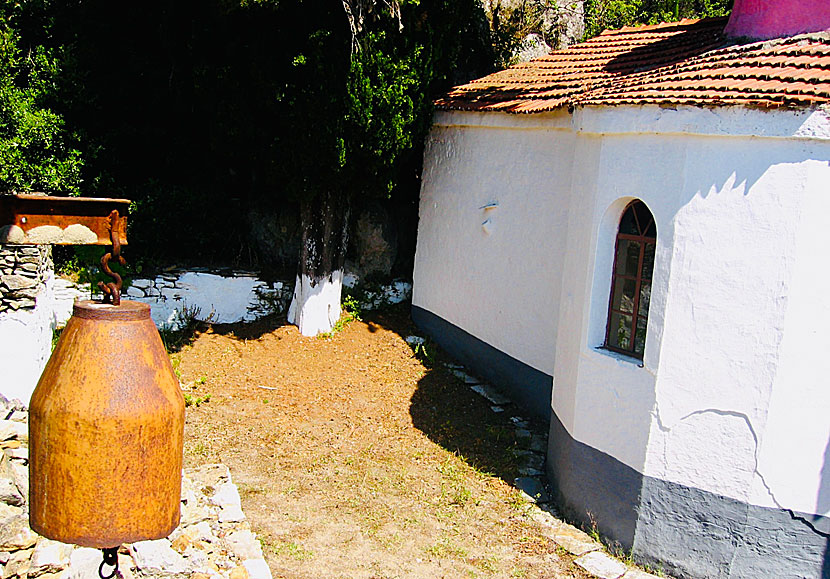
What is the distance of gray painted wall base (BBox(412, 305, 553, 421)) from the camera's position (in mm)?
9422

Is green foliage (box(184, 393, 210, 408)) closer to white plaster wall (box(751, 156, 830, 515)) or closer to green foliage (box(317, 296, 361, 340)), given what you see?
green foliage (box(317, 296, 361, 340))

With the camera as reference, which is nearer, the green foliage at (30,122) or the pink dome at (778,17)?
the pink dome at (778,17)

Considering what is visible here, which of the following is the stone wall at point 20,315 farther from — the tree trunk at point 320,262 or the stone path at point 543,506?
the stone path at point 543,506

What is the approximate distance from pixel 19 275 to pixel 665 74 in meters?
6.95

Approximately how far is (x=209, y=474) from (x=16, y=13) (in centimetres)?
819

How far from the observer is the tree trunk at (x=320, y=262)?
434 inches

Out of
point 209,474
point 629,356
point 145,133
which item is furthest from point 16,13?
point 629,356

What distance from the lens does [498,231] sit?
10.2 m

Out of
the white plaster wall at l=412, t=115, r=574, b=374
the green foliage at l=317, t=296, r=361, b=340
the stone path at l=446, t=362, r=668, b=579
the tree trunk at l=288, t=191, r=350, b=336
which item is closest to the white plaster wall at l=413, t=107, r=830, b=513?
the stone path at l=446, t=362, r=668, b=579

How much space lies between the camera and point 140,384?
3.16 metres

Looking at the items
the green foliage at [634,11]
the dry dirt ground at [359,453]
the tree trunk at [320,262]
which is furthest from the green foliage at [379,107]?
the green foliage at [634,11]

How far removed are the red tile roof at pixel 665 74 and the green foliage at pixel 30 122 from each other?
5626mm

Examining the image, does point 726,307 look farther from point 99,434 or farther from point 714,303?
point 99,434

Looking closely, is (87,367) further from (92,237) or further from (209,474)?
(209,474)
